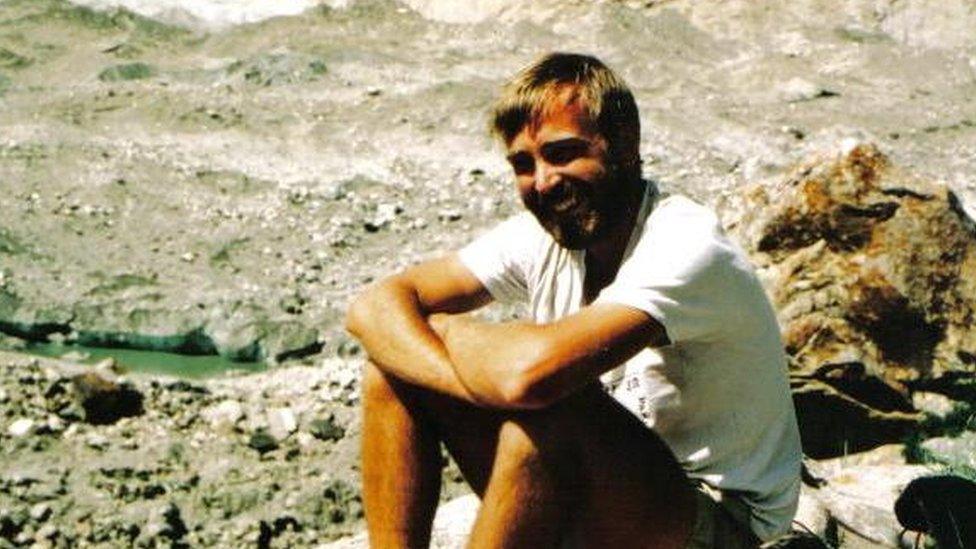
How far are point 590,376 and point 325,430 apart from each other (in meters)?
2.71

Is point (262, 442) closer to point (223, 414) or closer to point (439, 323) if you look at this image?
point (223, 414)

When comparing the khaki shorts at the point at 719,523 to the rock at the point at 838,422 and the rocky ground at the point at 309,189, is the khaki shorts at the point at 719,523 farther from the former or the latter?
the rock at the point at 838,422

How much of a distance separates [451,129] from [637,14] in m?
5.01

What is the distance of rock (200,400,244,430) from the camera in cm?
495

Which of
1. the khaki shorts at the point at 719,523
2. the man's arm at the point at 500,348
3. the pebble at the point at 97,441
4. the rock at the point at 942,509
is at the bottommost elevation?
the pebble at the point at 97,441

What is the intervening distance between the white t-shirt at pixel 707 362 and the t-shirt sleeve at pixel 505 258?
213 mm

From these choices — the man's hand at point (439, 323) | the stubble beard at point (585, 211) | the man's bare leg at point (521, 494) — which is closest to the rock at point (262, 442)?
the man's hand at point (439, 323)

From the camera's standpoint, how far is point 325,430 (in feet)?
16.2

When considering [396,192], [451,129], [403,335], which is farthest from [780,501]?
[451,129]

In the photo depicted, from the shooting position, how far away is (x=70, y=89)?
37.7 feet

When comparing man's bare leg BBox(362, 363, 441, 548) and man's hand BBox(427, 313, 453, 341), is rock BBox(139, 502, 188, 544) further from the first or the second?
man's hand BBox(427, 313, 453, 341)

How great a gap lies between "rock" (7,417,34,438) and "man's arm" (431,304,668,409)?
8.94 ft

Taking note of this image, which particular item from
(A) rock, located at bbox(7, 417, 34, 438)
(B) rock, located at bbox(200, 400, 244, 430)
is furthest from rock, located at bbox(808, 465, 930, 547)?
(A) rock, located at bbox(7, 417, 34, 438)

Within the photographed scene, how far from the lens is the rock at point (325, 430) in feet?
16.1
